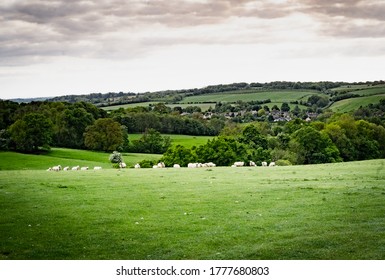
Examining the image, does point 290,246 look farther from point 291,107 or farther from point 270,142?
point 270,142

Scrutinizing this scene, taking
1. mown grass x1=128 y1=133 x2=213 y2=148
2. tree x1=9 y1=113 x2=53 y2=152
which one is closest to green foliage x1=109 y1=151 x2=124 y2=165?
mown grass x1=128 y1=133 x2=213 y2=148

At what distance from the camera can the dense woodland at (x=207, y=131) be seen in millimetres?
28594

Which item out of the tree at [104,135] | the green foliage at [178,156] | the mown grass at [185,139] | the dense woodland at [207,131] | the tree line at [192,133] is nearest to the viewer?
the dense woodland at [207,131]

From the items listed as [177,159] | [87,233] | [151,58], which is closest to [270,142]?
[177,159]

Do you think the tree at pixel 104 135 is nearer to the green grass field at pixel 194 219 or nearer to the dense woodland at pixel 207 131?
the dense woodland at pixel 207 131

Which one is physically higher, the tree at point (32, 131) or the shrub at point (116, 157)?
the tree at point (32, 131)

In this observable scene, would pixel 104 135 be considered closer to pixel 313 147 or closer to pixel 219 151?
pixel 219 151

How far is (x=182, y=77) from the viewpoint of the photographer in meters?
24.5

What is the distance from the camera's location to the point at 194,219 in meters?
15.2

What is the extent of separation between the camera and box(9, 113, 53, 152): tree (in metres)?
27.5

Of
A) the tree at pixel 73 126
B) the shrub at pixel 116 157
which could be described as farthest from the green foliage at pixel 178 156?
the tree at pixel 73 126

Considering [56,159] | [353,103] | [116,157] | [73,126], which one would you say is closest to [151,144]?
[116,157]

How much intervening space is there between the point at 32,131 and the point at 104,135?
25.2 feet
